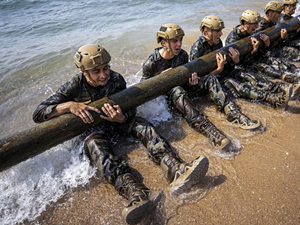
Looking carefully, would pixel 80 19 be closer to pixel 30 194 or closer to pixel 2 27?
pixel 2 27

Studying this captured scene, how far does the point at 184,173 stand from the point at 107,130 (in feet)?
5.26

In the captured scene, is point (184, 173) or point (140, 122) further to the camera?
point (140, 122)

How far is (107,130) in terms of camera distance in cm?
371

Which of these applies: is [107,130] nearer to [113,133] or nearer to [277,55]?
[113,133]

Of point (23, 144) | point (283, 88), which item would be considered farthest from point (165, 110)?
point (23, 144)

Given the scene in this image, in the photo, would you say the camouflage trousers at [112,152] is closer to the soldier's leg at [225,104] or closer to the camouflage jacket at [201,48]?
the soldier's leg at [225,104]

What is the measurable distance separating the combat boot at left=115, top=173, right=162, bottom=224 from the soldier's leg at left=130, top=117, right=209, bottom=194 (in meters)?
0.32

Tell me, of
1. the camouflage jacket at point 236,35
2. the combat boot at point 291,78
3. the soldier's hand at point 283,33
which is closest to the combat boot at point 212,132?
the combat boot at point 291,78

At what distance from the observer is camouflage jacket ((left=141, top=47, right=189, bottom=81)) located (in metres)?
4.54

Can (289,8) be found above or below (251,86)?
above

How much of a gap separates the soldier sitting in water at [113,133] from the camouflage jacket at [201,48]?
2.00 metres

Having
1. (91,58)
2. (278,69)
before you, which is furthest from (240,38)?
(91,58)

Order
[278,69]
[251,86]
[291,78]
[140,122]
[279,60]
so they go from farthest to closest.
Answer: [279,60], [278,69], [291,78], [251,86], [140,122]

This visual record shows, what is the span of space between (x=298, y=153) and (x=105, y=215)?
9.37 ft
